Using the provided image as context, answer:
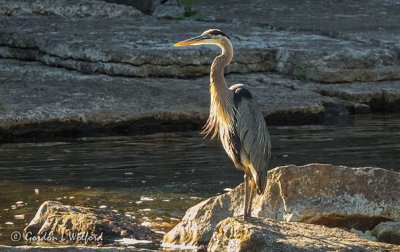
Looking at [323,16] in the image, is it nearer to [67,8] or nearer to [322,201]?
[67,8]

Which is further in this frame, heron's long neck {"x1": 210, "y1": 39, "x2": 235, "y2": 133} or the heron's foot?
heron's long neck {"x1": 210, "y1": 39, "x2": 235, "y2": 133}

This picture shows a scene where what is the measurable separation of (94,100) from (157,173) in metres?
2.19

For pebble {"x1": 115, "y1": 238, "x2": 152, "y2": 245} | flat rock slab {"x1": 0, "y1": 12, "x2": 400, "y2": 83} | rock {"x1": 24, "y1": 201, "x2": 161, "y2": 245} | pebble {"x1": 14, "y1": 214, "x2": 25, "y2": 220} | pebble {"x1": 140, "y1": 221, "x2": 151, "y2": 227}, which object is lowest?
pebble {"x1": 14, "y1": 214, "x2": 25, "y2": 220}

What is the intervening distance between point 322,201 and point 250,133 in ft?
2.41

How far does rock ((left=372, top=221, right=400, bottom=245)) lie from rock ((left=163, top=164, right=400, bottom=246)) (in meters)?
0.16

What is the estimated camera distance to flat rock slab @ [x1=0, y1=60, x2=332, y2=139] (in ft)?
39.4

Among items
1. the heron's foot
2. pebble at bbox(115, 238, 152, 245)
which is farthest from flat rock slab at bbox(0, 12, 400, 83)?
the heron's foot

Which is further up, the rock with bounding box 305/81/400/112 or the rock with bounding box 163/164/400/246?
the rock with bounding box 163/164/400/246

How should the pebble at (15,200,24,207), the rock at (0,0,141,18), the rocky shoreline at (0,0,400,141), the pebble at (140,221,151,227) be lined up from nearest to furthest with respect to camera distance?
the pebble at (140,221,151,227), the pebble at (15,200,24,207), the rocky shoreline at (0,0,400,141), the rock at (0,0,141,18)

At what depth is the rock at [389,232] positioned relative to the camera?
742 centimetres

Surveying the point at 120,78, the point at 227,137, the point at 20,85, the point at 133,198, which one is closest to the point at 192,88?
the point at 120,78

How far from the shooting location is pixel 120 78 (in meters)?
13.3

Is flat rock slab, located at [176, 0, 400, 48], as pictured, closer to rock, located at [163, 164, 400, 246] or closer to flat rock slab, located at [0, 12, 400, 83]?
flat rock slab, located at [0, 12, 400, 83]

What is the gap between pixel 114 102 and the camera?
40.8 feet
